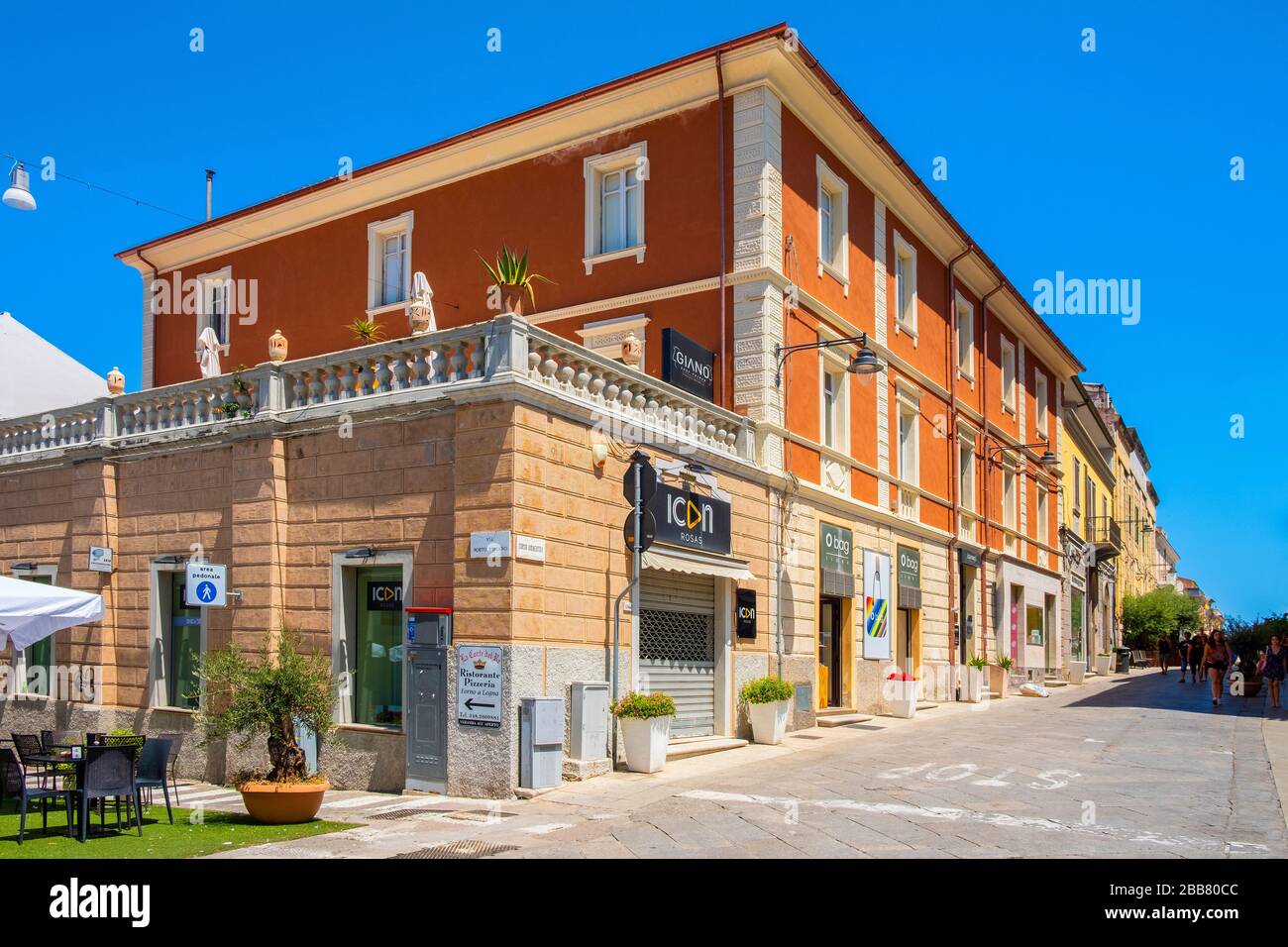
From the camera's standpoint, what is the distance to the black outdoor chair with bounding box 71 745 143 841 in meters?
10.4

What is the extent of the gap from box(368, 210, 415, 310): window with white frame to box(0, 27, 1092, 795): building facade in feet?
0.23

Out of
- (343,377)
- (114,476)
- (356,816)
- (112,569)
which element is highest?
(343,377)

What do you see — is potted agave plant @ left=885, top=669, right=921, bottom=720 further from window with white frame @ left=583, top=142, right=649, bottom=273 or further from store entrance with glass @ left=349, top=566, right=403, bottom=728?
store entrance with glass @ left=349, top=566, right=403, bottom=728

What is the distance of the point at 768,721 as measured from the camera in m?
17.1

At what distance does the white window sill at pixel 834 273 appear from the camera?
20469mm

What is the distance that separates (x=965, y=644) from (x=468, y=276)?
15011mm

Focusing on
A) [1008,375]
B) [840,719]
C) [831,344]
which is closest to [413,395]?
[831,344]

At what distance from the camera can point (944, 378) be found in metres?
27.0

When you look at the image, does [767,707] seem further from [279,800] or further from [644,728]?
[279,800]

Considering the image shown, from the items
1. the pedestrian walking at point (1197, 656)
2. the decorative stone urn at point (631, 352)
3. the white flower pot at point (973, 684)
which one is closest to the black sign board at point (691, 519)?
the decorative stone urn at point (631, 352)

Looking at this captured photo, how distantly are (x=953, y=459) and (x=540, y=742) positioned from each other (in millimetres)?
17450

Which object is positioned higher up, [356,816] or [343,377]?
[343,377]
